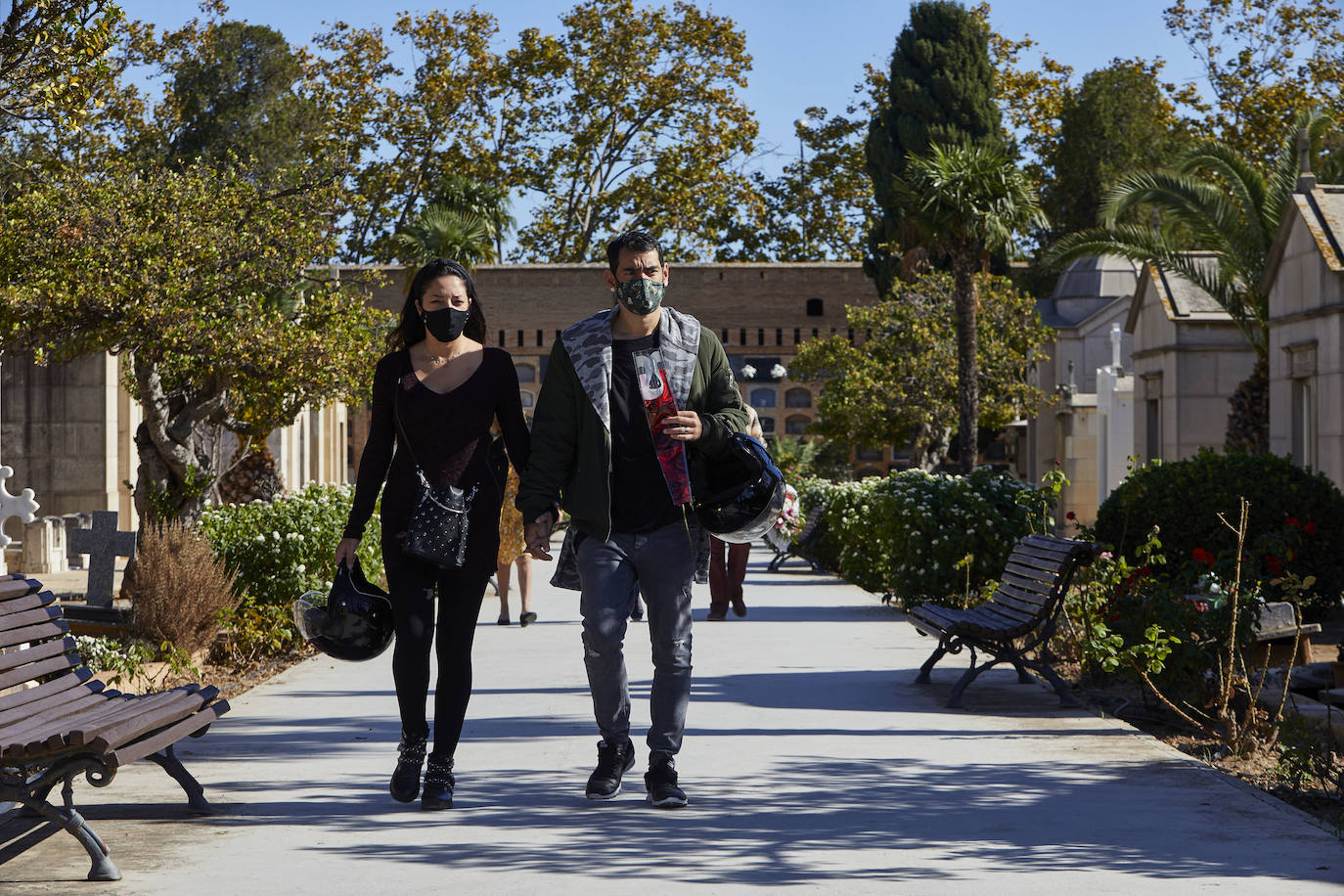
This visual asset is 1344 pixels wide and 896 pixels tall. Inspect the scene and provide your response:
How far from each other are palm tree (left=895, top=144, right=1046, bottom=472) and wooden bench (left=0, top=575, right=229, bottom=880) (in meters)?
18.6

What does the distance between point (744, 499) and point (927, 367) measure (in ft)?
109

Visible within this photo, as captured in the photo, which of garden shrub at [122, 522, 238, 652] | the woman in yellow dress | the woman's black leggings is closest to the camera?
the woman's black leggings

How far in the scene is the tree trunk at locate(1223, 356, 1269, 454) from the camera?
842 inches

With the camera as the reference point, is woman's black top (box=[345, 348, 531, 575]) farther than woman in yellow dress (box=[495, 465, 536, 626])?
No

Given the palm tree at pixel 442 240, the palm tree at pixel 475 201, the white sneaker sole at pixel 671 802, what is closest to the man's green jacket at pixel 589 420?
the white sneaker sole at pixel 671 802

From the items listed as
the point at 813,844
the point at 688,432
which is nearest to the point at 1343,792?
the point at 813,844

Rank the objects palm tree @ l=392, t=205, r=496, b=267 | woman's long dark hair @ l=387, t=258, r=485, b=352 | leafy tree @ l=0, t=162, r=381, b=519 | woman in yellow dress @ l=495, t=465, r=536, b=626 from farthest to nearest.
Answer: palm tree @ l=392, t=205, r=496, b=267 < woman in yellow dress @ l=495, t=465, r=536, b=626 < leafy tree @ l=0, t=162, r=381, b=519 < woman's long dark hair @ l=387, t=258, r=485, b=352

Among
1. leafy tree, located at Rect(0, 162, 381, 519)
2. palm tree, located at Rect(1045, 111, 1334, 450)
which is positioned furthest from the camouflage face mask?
palm tree, located at Rect(1045, 111, 1334, 450)

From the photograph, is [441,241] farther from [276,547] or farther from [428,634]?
[428,634]

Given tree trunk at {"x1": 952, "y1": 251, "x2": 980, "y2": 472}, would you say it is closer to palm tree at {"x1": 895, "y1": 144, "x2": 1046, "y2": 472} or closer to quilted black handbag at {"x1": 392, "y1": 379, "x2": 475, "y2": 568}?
palm tree at {"x1": 895, "y1": 144, "x2": 1046, "y2": 472}

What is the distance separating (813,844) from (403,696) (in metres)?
1.53

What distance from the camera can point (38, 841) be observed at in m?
5.26

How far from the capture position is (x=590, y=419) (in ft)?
18.6

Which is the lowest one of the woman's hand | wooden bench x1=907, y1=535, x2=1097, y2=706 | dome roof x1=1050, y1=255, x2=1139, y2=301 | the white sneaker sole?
the white sneaker sole
